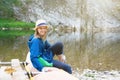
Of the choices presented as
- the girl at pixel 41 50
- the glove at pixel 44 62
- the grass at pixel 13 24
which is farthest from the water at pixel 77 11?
the glove at pixel 44 62

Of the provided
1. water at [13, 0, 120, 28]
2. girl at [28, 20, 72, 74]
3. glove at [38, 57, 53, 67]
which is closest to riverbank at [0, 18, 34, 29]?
water at [13, 0, 120, 28]

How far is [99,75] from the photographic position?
66.2ft

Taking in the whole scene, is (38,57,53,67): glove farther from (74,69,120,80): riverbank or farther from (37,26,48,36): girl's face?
(74,69,120,80): riverbank

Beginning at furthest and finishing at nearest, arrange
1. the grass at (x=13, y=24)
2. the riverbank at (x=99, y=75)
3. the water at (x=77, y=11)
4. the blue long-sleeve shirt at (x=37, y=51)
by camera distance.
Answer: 1. the water at (x=77, y=11)
2. the grass at (x=13, y=24)
3. the riverbank at (x=99, y=75)
4. the blue long-sleeve shirt at (x=37, y=51)

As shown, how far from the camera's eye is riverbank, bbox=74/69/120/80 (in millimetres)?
18973

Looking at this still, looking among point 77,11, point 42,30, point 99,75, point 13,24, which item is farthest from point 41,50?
point 77,11

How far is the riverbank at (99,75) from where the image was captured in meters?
19.0

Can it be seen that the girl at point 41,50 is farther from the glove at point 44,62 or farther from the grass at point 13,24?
the grass at point 13,24

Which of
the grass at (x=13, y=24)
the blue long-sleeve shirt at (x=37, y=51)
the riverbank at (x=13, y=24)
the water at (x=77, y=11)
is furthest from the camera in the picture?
the water at (x=77, y=11)

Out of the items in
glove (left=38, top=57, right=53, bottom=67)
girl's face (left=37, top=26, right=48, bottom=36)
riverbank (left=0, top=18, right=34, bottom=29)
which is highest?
girl's face (left=37, top=26, right=48, bottom=36)

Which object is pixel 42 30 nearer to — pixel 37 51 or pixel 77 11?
pixel 37 51

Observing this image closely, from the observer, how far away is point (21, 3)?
77.9 metres

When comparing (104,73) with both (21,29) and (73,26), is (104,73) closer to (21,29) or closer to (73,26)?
(21,29)

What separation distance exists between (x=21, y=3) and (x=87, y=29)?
1314 cm
